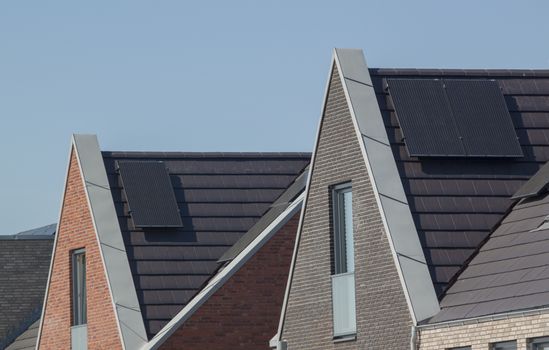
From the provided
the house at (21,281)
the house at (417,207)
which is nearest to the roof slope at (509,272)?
the house at (417,207)

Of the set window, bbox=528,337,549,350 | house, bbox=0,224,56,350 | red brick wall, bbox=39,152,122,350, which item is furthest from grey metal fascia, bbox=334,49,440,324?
house, bbox=0,224,56,350

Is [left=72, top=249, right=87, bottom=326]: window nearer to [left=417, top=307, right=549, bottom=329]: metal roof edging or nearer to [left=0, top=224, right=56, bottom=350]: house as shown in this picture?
[left=0, top=224, right=56, bottom=350]: house

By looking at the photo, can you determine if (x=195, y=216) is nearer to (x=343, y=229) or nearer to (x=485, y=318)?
(x=343, y=229)

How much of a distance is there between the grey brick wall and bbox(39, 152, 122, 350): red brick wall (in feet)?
18.3

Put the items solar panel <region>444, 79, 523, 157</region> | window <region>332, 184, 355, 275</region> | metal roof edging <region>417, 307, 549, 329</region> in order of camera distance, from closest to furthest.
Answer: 1. metal roof edging <region>417, 307, 549, 329</region>
2. solar panel <region>444, 79, 523, 157</region>
3. window <region>332, 184, 355, 275</region>

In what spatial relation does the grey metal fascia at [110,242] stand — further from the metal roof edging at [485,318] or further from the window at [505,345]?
the window at [505,345]

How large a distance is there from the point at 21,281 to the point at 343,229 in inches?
695

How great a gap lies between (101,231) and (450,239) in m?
9.38

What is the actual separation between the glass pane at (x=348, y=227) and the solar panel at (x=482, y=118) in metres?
1.96

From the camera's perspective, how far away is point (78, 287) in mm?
30625

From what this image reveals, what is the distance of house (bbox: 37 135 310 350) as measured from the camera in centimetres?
2816

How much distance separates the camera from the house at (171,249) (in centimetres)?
2816

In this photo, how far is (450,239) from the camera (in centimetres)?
2203

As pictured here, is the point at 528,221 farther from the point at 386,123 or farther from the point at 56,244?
the point at 56,244
